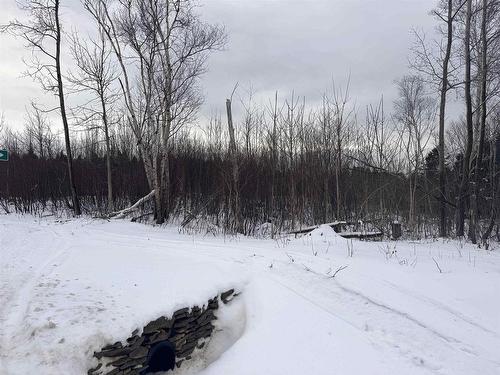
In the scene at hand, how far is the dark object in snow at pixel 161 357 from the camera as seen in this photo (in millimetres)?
4336

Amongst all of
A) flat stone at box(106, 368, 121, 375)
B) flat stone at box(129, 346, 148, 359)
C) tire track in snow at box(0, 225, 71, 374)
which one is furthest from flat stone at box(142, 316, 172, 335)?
tire track in snow at box(0, 225, 71, 374)

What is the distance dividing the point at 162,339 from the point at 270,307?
169 cm

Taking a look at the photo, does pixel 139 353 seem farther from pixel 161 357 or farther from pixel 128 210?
pixel 128 210

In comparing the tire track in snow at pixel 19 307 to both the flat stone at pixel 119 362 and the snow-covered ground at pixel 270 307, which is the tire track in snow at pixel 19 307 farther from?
the flat stone at pixel 119 362

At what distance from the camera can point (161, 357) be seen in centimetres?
450

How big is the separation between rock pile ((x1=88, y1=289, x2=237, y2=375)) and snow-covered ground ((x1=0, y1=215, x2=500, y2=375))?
95 mm

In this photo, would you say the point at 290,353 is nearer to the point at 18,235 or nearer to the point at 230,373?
the point at 230,373

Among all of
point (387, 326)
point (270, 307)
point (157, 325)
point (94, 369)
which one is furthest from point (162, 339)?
point (387, 326)

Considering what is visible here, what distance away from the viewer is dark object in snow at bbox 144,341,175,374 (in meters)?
4.34

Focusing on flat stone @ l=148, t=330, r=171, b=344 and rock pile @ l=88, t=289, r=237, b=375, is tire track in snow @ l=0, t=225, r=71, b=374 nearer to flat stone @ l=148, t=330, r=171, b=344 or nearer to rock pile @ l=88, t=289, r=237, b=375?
rock pile @ l=88, t=289, r=237, b=375

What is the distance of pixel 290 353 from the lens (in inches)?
182

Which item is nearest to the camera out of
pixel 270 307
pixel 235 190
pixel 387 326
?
pixel 387 326

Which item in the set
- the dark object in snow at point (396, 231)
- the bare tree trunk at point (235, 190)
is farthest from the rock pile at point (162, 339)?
the dark object in snow at point (396, 231)

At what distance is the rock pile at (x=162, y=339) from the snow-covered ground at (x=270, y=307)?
10 cm
